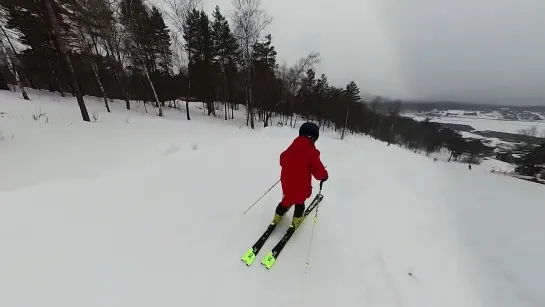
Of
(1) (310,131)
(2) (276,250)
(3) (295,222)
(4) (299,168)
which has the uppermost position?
(1) (310,131)

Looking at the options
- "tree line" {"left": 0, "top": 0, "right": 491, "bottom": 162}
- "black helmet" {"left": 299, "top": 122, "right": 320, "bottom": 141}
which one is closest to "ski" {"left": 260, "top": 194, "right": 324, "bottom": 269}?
"black helmet" {"left": 299, "top": 122, "right": 320, "bottom": 141}

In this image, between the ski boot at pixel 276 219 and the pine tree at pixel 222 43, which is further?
the pine tree at pixel 222 43

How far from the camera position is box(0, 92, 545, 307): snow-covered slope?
2588 millimetres

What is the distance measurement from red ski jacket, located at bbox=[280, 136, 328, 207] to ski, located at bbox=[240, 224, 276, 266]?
21.1 inches

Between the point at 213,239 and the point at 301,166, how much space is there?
1.79 metres

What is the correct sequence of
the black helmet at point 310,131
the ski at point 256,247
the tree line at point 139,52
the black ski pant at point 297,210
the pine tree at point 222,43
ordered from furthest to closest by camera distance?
the pine tree at point 222,43 → the tree line at point 139,52 → the black ski pant at point 297,210 → the black helmet at point 310,131 → the ski at point 256,247

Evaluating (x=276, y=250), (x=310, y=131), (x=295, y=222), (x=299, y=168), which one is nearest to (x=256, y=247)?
(x=276, y=250)

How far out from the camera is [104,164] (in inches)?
209

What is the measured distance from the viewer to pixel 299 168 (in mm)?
3461

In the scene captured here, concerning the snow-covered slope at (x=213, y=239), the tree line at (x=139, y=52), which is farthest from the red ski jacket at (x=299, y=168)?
the tree line at (x=139, y=52)

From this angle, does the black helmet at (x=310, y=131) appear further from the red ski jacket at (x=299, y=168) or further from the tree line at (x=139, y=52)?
the tree line at (x=139, y=52)

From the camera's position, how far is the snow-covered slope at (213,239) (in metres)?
2.59

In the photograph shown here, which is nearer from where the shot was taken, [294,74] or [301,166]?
[301,166]

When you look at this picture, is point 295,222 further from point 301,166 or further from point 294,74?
point 294,74
